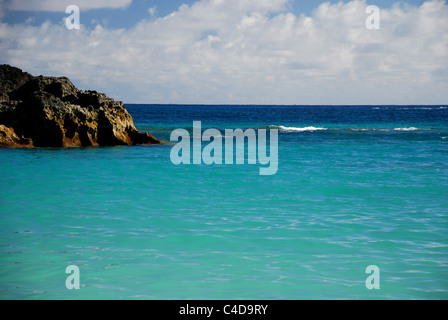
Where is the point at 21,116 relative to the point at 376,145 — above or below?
above

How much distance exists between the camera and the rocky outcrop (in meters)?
25.5

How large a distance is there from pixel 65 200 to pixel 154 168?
6511mm

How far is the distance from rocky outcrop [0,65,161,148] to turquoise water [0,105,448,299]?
23.9ft

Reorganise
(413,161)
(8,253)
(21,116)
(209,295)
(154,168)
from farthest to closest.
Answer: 1. (21,116)
2. (413,161)
3. (154,168)
4. (8,253)
5. (209,295)

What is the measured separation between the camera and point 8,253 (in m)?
8.55

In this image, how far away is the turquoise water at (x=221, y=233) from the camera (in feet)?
23.9

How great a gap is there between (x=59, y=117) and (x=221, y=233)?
60.9ft

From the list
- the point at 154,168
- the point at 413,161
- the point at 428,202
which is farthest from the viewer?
the point at 413,161

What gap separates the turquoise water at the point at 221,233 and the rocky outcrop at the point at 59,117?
7.27 m

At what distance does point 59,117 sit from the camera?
25.6m
